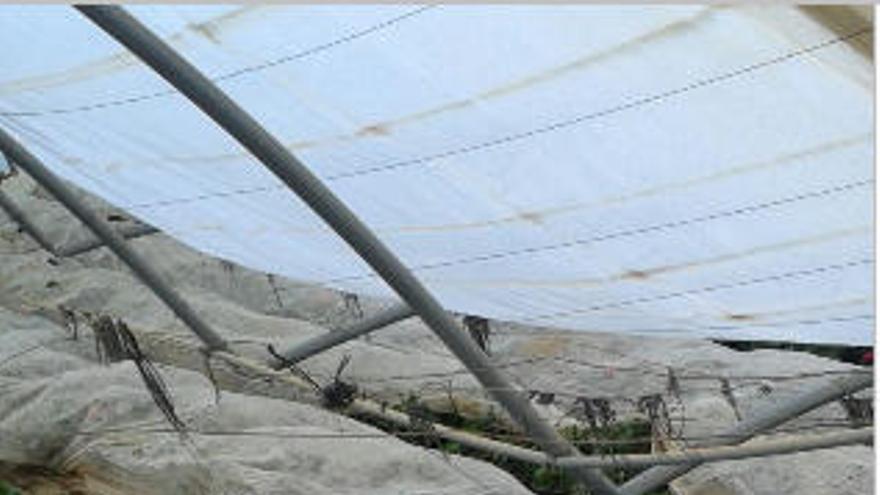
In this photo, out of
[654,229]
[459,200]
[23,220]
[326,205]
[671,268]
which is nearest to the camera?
[326,205]

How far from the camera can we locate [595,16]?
14.9 ft

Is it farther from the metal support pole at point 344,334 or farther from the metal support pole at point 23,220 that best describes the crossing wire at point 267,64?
the metal support pole at point 23,220

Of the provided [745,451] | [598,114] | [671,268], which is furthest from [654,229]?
[745,451]

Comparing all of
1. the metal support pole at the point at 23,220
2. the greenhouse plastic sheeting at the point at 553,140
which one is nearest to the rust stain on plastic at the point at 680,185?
the greenhouse plastic sheeting at the point at 553,140

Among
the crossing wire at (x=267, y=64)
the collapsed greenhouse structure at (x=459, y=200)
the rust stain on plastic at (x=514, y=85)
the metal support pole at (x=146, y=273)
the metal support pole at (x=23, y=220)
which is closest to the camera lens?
the rust stain on plastic at (x=514, y=85)

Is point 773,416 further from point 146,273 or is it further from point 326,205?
point 146,273

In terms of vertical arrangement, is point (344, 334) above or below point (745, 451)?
above

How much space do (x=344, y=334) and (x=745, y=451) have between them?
3.37 m

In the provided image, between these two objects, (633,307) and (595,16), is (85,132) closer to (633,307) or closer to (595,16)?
(633,307)

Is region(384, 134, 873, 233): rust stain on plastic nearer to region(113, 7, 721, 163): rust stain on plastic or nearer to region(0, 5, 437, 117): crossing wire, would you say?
region(113, 7, 721, 163): rust stain on plastic

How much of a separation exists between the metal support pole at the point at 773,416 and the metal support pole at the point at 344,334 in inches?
69.3

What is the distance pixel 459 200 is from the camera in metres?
6.16

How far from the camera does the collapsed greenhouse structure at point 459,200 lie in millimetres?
4840

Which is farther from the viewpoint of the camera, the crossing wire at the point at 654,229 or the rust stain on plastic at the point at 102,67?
the rust stain on plastic at the point at 102,67
